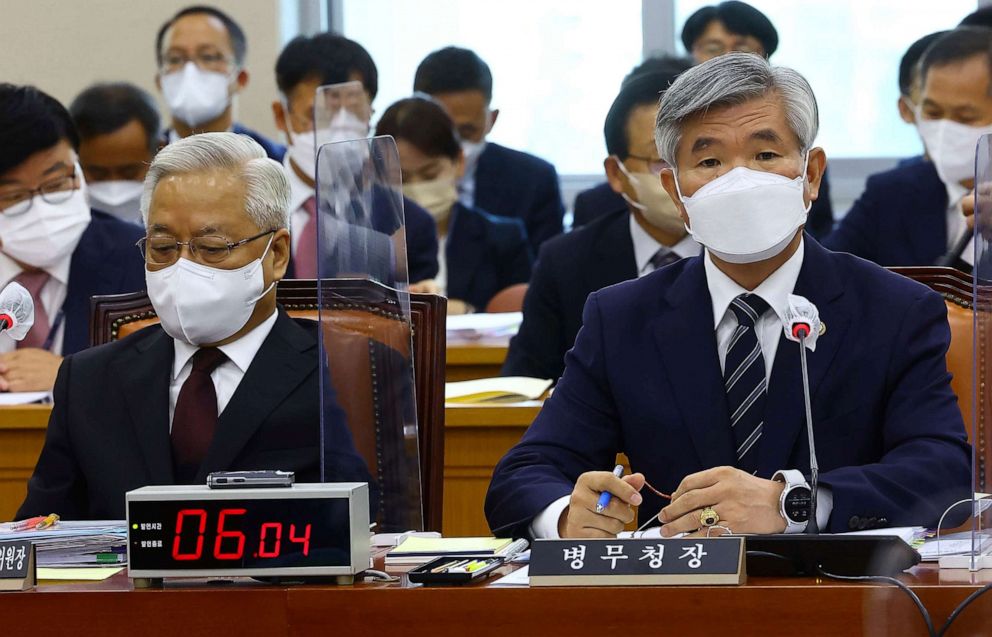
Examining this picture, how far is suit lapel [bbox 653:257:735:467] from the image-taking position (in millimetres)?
2088

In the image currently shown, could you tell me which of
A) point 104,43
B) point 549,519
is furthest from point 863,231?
point 104,43

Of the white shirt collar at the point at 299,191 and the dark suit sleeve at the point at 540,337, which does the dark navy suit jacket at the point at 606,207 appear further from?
the dark suit sleeve at the point at 540,337

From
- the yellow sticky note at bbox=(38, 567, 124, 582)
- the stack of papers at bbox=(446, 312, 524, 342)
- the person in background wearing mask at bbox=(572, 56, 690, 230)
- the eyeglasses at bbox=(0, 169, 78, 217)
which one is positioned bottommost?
the yellow sticky note at bbox=(38, 567, 124, 582)

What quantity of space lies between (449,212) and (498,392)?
1.99 m

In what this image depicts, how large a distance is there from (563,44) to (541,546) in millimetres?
5902

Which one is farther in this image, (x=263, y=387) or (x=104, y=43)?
(x=104, y=43)

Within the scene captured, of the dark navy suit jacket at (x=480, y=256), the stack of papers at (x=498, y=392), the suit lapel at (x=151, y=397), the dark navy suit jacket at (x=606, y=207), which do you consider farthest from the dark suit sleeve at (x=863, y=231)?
the suit lapel at (x=151, y=397)

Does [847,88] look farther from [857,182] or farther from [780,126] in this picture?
[780,126]

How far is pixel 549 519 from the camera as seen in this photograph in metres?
1.95

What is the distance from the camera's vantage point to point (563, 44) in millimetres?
7211

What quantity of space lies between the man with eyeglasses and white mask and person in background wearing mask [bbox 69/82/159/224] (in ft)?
10.3

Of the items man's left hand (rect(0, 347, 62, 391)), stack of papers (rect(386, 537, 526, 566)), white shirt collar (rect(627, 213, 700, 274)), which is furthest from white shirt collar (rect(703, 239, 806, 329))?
man's left hand (rect(0, 347, 62, 391))

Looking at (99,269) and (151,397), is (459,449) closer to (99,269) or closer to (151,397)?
(151,397)

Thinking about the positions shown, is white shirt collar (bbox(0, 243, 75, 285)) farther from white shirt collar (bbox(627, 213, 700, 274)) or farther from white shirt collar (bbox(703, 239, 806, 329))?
white shirt collar (bbox(703, 239, 806, 329))
